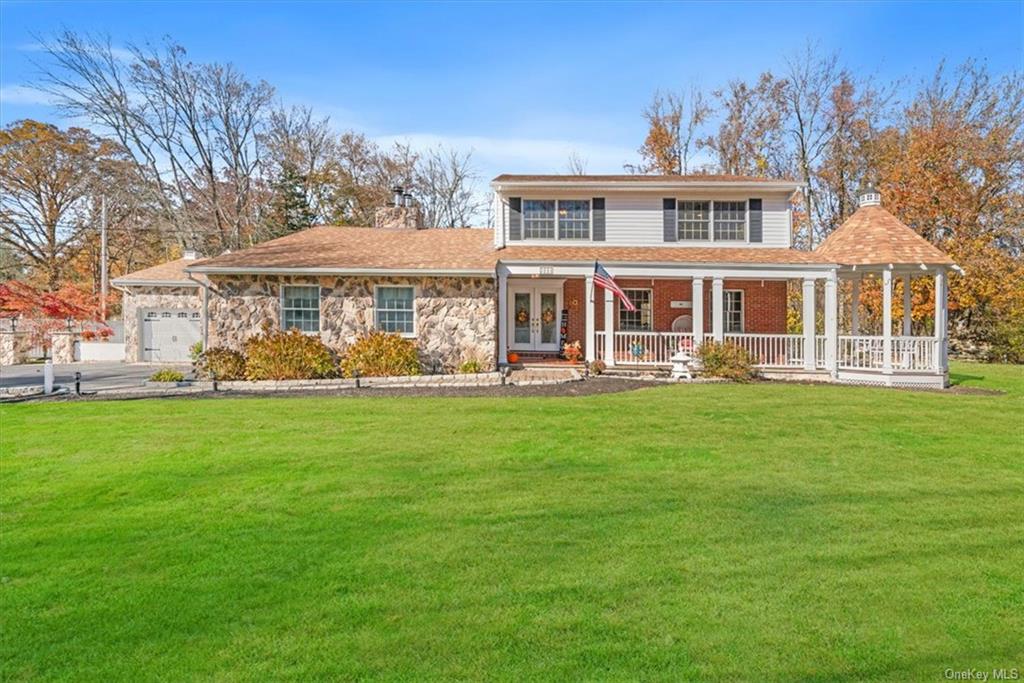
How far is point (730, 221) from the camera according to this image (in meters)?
17.6

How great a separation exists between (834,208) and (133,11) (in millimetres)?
30651

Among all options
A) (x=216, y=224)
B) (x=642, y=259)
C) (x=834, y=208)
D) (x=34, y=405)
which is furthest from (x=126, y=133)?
(x=834, y=208)

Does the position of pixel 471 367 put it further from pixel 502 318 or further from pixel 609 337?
pixel 609 337

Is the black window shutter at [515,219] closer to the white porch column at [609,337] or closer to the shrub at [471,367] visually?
the white porch column at [609,337]

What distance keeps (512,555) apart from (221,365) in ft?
42.5

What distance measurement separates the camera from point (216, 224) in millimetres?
32812

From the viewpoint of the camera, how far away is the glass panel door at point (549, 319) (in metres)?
19.0

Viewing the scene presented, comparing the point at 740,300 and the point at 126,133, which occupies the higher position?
the point at 126,133

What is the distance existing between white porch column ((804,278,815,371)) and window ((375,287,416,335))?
10688mm

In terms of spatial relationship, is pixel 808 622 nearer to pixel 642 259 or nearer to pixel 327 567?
pixel 327 567

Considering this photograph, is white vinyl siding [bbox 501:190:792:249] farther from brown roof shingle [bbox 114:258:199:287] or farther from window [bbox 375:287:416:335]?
brown roof shingle [bbox 114:258:199:287]

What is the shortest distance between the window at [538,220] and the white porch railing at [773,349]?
6081 millimetres

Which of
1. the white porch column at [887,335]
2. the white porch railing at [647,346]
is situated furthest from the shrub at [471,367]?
the white porch column at [887,335]

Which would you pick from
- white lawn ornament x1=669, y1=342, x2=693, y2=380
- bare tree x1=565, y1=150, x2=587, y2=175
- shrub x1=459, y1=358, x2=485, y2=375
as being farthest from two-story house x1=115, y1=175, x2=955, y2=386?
bare tree x1=565, y1=150, x2=587, y2=175
